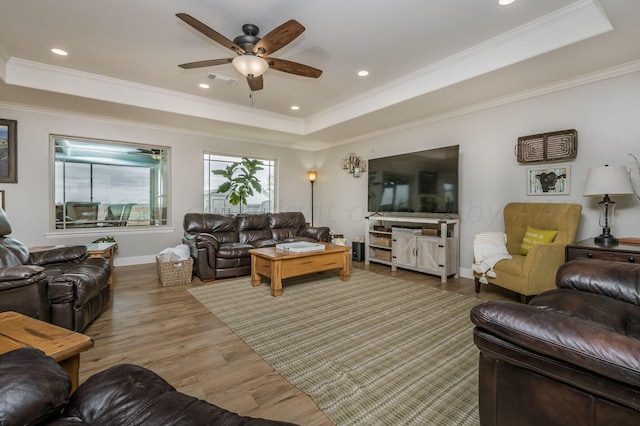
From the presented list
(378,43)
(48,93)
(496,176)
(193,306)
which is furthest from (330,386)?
(48,93)

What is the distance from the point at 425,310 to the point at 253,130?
4.30 m

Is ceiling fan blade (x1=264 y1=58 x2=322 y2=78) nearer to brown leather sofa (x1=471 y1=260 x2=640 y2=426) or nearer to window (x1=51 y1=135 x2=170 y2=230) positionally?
brown leather sofa (x1=471 y1=260 x2=640 y2=426)

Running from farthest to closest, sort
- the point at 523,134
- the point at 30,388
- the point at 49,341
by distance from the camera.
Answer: the point at 523,134
the point at 49,341
the point at 30,388

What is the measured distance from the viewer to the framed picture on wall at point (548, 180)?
11.1ft

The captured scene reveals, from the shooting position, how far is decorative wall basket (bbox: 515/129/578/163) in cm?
328

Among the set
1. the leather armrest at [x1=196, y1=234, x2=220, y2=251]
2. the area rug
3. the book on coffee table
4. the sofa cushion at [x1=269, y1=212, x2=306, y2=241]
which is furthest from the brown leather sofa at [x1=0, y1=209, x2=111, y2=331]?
the sofa cushion at [x1=269, y1=212, x2=306, y2=241]

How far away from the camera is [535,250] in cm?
291

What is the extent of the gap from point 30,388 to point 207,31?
242cm

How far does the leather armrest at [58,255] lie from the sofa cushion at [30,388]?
2574 mm

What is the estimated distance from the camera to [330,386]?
1729 mm

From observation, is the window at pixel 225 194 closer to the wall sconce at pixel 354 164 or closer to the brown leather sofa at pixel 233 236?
the brown leather sofa at pixel 233 236

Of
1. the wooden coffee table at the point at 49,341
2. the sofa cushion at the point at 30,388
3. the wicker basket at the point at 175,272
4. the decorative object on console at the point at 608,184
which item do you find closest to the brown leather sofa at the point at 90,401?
the sofa cushion at the point at 30,388

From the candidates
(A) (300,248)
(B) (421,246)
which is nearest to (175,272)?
(A) (300,248)

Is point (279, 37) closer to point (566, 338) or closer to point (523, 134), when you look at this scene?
point (566, 338)
